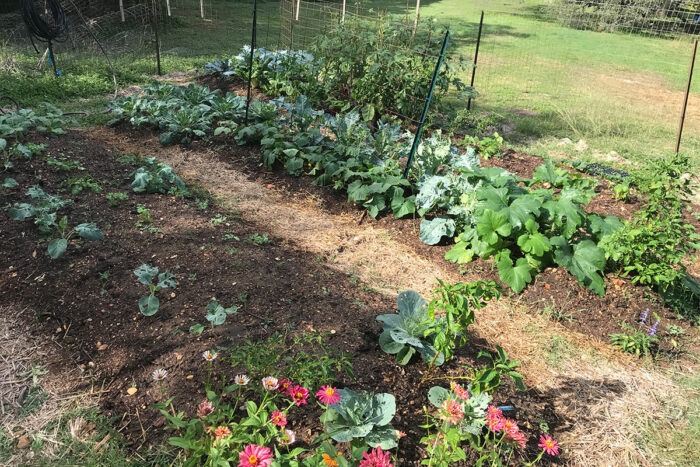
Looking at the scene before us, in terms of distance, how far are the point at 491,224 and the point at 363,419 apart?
6.46 ft

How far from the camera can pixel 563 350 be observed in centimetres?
316

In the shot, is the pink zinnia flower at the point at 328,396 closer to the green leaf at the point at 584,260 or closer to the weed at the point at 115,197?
the green leaf at the point at 584,260

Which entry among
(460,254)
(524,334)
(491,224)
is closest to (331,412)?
(524,334)

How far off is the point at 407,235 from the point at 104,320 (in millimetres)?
2468

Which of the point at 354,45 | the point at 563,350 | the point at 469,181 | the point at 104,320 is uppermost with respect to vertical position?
the point at 354,45

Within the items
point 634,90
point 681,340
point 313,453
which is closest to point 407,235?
point 681,340

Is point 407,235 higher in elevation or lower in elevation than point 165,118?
lower

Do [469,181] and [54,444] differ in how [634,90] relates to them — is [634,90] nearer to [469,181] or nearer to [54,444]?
[469,181]

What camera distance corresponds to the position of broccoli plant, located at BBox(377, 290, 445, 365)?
2.56m

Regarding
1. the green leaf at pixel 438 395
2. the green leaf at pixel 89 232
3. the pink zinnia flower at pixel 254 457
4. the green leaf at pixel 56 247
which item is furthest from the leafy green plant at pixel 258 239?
the pink zinnia flower at pixel 254 457

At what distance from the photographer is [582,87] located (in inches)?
386

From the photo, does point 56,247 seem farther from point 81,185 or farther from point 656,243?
point 656,243

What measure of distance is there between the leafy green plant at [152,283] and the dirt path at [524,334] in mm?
1259

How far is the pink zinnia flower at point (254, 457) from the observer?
1.68 m
